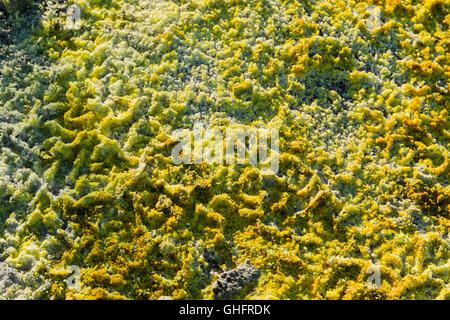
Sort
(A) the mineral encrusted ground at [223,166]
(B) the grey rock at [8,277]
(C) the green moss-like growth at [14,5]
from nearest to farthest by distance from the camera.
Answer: (B) the grey rock at [8,277] → (A) the mineral encrusted ground at [223,166] → (C) the green moss-like growth at [14,5]

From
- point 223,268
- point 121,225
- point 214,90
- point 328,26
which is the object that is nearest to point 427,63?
point 328,26

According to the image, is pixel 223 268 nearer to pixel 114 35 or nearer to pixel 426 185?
pixel 426 185

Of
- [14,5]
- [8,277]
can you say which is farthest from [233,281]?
[14,5]

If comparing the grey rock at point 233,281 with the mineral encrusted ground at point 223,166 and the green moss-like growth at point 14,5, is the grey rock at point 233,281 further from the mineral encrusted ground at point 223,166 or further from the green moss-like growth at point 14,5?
the green moss-like growth at point 14,5

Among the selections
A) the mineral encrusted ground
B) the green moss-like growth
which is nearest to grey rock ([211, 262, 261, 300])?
the mineral encrusted ground

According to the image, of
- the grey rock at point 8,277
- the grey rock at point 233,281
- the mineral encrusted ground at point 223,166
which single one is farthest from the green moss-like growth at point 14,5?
the grey rock at point 233,281

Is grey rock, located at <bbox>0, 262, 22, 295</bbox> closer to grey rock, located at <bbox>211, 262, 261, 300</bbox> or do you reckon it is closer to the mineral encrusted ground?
the mineral encrusted ground

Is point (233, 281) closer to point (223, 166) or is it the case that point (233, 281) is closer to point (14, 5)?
point (223, 166)

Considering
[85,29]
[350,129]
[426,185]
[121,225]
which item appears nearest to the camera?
[121,225]
